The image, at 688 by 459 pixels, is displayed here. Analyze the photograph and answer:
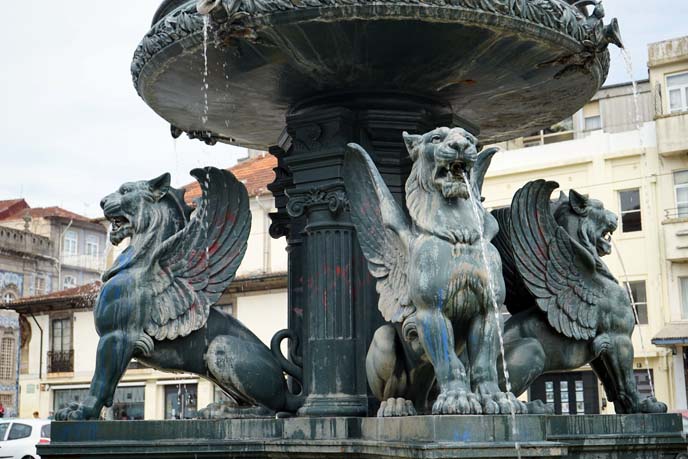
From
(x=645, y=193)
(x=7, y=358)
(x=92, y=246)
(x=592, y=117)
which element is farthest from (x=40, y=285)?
(x=645, y=193)

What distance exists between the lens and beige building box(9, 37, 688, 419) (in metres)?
29.4

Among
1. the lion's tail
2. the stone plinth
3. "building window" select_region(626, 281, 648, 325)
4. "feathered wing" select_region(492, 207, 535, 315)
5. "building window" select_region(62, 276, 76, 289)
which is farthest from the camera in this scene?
"building window" select_region(62, 276, 76, 289)

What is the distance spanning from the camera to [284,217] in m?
8.29

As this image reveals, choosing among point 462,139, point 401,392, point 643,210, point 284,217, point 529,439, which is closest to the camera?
point 529,439

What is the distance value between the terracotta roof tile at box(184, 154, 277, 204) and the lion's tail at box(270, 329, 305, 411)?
2524 centimetres

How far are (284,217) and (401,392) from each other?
245 centimetres

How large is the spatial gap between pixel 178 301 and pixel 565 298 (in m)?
2.69

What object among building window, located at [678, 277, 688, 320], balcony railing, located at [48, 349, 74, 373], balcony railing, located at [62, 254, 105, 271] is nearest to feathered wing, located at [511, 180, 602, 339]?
building window, located at [678, 277, 688, 320]

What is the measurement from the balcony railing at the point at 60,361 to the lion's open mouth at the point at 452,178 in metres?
35.8

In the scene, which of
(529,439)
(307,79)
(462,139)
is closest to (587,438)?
(529,439)

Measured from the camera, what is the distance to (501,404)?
555cm

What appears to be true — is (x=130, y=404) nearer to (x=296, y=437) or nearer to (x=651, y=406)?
(x=296, y=437)

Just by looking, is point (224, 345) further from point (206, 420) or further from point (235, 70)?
point (235, 70)

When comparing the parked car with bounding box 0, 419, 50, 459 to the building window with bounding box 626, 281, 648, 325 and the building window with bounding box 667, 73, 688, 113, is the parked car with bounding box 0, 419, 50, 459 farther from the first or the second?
the building window with bounding box 667, 73, 688, 113
